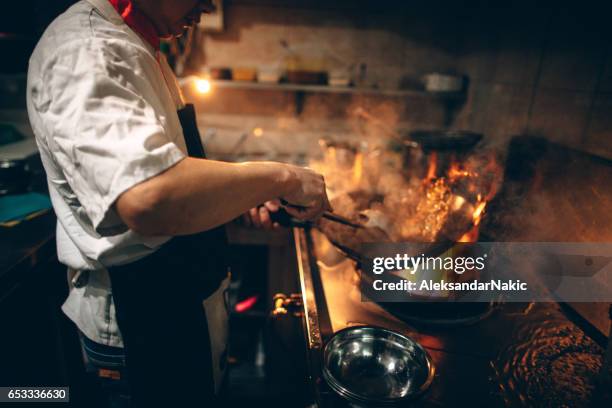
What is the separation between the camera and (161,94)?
43.3 inches

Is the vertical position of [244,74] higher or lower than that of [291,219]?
higher

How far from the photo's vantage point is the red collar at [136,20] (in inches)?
41.2

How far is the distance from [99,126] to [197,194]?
0.80 feet

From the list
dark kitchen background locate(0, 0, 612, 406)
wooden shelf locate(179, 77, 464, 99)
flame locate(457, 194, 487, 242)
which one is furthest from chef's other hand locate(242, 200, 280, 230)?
wooden shelf locate(179, 77, 464, 99)

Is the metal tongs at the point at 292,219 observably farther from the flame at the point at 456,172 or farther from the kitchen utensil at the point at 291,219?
the flame at the point at 456,172

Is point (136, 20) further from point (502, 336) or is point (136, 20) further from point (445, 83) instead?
point (445, 83)

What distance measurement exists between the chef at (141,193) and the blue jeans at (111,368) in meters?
0.03

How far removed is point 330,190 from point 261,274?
1.50m

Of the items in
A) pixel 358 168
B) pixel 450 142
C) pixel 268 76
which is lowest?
pixel 358 168

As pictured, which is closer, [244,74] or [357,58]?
[244,74]

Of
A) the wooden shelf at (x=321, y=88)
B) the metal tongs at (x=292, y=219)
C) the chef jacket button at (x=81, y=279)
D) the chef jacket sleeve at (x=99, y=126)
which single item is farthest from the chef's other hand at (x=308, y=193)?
the wooden shelf at (x=321, y=88)

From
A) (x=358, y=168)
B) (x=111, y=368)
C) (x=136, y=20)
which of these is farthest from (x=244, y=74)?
(x=111, y=368)

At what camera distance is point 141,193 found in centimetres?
79

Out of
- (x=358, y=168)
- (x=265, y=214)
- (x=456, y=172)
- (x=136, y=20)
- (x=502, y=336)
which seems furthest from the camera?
(x=358, y=168)
